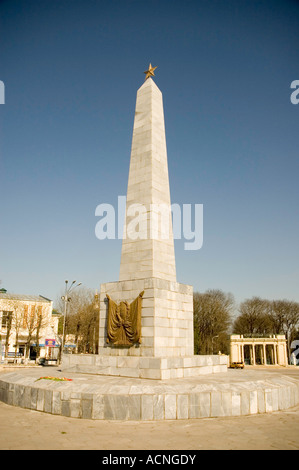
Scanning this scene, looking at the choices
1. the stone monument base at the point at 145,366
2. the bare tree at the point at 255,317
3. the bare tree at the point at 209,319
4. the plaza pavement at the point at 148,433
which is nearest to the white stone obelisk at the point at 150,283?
the stone monument base at the point at 145,366

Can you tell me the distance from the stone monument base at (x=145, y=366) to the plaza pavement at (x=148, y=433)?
286cm

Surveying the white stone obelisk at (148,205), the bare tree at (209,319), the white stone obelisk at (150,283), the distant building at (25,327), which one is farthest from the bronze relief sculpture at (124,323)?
the bare tree at (209,319)

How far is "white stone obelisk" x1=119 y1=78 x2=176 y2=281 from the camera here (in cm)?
1323

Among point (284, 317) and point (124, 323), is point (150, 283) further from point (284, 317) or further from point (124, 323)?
point (284, 317)

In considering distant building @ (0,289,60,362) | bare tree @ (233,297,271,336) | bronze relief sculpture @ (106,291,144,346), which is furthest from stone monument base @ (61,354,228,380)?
bare tree @ (233,297,271,336)

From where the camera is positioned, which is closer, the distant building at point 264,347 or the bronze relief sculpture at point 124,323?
the bronze relief sculpture at point 124,323

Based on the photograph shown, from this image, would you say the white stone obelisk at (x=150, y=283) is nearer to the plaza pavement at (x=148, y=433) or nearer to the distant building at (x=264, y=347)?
the plaza pavement at (x=148, y=433)

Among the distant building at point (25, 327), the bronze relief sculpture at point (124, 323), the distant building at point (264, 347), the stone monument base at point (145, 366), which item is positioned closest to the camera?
the stone monument base at point (145, 366)

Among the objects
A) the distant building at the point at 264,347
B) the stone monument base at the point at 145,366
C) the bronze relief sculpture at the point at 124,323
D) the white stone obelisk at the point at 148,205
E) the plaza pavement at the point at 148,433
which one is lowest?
the distant building at the point at 264,347

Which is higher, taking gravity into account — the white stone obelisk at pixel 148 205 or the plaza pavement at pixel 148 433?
the white stone obelisk at pixel 148 205

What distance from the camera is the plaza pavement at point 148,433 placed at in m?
6.10

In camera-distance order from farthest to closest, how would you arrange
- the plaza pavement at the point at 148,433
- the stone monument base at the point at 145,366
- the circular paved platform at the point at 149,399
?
1. the stone monument base at the point at 145,366
2. the circular paved platform at the point at 149,399
3. the plaza pavement at the point at 148,433

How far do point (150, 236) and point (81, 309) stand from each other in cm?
3198
